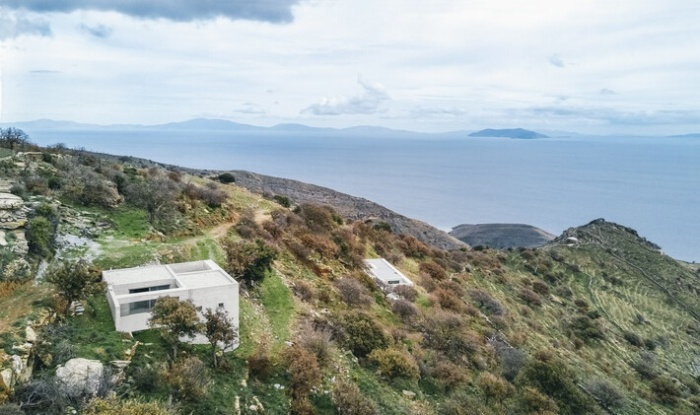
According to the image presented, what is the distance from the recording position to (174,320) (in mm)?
16250

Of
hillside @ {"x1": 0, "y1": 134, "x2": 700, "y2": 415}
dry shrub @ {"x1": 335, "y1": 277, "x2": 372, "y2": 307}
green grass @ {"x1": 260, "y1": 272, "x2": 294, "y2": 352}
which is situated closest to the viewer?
hillside @ {"x1": 0, "y1": 134, "x2": 700, "y2": 415}

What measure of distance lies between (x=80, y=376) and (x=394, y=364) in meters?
11.1

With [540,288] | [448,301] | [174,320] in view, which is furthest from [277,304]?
[540,288]

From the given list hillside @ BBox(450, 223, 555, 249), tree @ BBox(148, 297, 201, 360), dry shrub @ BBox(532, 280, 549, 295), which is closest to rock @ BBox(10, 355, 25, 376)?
tree @ BBox(148, 297, 201, 360)

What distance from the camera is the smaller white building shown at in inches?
1202

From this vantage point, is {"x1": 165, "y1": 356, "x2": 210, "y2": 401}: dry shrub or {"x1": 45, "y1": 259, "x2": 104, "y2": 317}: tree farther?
{"x1": 45, "y1": 259, "x2": 104, "y2": 317}: tree

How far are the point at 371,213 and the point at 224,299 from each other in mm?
56271

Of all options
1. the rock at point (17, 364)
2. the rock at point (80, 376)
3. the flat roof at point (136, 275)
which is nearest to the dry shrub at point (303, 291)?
the flat roof at point (136, 275)

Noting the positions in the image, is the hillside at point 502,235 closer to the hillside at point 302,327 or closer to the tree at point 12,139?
the hillside at point 302,327

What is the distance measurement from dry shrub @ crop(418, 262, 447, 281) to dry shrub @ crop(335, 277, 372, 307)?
10864mm

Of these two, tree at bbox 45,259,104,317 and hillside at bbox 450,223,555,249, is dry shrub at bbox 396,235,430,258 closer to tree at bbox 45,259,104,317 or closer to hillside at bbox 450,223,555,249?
tree at bbox 45,259,104,317

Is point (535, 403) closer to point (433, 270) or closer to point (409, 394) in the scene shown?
point (409, 394)

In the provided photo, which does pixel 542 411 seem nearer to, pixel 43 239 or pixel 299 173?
pixel 43 239

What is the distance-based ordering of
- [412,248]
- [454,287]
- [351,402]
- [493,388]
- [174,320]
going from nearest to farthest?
[174,320]
[351,402]
[493,388]
[454,287]
[412,248]
